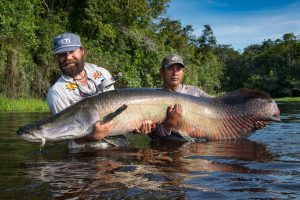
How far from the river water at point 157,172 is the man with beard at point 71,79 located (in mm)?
546

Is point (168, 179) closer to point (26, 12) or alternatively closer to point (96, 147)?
point (96, 147)

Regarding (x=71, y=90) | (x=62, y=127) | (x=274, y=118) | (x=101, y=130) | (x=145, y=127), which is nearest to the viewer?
(x=62, y=127)

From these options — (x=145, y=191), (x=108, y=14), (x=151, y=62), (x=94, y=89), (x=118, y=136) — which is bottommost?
(x=145, y=191)

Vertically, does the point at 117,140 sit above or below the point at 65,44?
below

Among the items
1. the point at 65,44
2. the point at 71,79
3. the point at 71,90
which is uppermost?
the point at 65,44

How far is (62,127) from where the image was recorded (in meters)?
4.72

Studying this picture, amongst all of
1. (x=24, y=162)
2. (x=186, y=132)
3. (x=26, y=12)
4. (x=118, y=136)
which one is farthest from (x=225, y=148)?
(x=26, y=12)

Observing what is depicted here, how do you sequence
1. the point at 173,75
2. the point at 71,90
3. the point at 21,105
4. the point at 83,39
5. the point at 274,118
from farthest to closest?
1. the point at 83,39
2. the point at 21,105
3. the point at 173,75
4. the point at 274,118
5. the point at 71,90

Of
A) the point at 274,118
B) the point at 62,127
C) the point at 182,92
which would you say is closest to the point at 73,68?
the point at 62,127

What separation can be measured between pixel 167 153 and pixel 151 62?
25643 millimetres

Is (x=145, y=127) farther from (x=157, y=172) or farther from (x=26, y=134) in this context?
(x=26, y=134)

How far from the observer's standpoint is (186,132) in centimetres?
599

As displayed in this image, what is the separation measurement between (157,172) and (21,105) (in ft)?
52.2

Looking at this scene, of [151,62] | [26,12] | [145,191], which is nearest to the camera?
[145,191]
